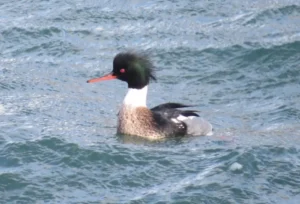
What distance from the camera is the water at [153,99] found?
37.2 feet

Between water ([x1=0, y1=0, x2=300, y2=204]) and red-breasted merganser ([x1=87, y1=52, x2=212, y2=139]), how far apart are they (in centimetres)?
19

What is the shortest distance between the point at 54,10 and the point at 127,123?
676cm

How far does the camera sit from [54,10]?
64.2 ft

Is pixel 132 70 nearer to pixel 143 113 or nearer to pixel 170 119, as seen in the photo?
pixel 143 113

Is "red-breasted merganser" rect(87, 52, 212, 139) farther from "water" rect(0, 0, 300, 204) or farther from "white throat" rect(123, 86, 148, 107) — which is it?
"water" rect(0, 0, 300, 204)

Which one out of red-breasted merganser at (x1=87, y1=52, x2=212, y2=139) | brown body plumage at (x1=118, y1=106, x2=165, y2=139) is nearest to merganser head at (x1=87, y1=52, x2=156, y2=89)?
red-breasted merganser at (x1=87, y1=52, x2=212, y2=139)

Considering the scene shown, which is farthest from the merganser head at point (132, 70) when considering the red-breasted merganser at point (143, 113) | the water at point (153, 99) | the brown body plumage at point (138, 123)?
the water at point (153, 99)

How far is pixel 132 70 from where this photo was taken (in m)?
13.5

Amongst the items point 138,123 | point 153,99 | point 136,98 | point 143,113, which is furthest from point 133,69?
point 153,99

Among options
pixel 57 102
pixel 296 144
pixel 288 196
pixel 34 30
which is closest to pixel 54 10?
pixel 34 30

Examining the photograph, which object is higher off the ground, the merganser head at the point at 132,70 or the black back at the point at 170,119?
the merganser head at the point at 132,70

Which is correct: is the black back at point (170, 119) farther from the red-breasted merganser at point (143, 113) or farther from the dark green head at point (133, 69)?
the dark green head at point (133, 69)

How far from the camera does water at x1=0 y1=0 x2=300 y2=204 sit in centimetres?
1133

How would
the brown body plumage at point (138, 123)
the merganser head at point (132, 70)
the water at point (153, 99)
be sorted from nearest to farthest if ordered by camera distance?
the water at point (153, 99), the brown body plumage at point (138, 123), the merganser head at point (132, 70)
